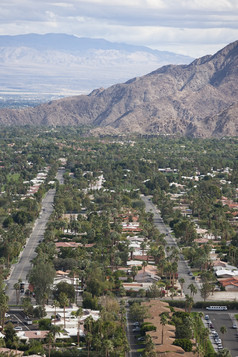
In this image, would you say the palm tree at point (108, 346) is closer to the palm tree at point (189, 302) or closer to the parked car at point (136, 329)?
the parked car at point (136, 329)

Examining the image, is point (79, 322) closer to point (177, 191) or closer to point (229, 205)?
point (229, 205)

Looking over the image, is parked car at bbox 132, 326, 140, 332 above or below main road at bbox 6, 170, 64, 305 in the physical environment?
above

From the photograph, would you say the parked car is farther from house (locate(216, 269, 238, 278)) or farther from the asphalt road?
house (locate(216, 269, 238, 278))

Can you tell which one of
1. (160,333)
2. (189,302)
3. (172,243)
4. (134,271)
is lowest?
(172,243)

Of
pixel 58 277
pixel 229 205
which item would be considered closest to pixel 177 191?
pixel 229 205

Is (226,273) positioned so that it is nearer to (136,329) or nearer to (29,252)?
(136,329)

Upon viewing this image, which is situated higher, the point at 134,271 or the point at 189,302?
the point at 189,302

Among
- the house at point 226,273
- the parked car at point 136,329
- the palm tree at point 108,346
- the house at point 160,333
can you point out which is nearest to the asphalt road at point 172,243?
the house at point 226,273

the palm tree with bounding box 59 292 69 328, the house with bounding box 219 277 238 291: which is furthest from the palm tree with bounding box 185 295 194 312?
the palm tree with bounding box 59 292 69 328

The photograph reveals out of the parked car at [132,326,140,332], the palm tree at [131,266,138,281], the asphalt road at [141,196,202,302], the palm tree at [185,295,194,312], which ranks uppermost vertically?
the palm tree at [185,295,194,312]

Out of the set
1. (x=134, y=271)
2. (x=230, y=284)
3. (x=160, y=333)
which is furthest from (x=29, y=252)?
(x=160, y=333)
